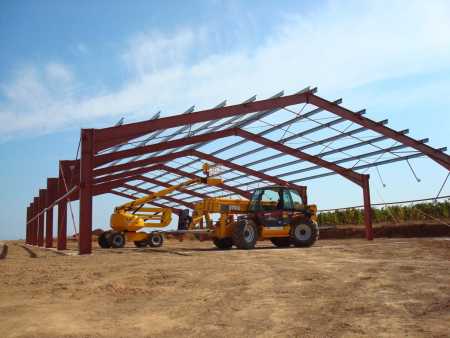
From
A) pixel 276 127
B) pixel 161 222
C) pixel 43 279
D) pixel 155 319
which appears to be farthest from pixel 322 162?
pixel 155 319

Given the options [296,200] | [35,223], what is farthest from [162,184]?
[296,200]

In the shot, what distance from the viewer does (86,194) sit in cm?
1523

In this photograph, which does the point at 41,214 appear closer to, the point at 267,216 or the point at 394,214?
the point at 267,216

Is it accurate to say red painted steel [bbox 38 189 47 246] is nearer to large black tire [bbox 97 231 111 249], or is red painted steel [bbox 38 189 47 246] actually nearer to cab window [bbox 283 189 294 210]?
large black tire [bbox 97 231 111 249]

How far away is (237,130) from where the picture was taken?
72.5 ft

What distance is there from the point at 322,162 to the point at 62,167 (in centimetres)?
1326

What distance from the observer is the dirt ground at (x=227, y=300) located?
5281 mm

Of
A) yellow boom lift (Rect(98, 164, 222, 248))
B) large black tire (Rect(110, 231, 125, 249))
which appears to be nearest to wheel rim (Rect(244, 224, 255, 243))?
yellow boom lift (Rect(98, 164, 222, 248))

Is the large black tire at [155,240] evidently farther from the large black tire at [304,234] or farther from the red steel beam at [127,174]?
the large black tire at [304,234]

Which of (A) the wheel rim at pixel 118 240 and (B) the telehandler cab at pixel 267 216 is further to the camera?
(A) the wheel rim at pixel 118 240

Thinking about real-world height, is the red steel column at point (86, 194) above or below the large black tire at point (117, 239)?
above

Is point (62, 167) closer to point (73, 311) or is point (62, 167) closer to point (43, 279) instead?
point (43, 279)

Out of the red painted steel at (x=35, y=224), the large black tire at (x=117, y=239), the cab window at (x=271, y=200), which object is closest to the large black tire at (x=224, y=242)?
the cab window at (x=271, y=200)

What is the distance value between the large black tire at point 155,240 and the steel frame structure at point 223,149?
13.2 feet
